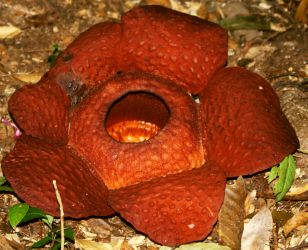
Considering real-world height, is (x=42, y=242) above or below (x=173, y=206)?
below

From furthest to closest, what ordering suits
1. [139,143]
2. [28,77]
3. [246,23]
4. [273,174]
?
[246,23]
[28,77]
[273,174]
[139,143]

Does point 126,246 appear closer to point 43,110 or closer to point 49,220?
point 49,220

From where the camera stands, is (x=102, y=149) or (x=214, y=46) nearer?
(x=102, y=149)

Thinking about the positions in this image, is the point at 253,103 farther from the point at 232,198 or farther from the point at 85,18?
the point at 85,18

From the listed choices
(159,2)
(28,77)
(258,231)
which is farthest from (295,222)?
(159,2)

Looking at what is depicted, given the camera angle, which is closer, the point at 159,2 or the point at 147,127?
the point at 147,127

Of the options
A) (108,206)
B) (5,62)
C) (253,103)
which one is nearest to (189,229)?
(108,206)

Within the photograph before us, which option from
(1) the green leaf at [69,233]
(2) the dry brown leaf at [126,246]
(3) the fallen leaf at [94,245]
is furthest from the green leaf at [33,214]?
(2) the dry brown leaf at [126,246]
